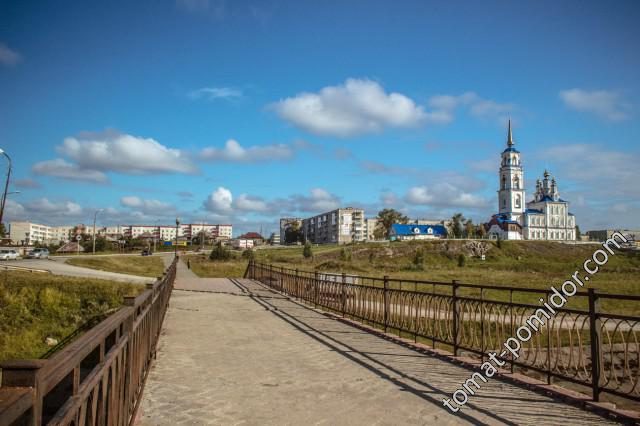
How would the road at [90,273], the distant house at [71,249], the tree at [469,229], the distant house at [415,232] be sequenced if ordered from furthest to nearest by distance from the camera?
1. the distant house at [415,232]
2. the tree at [469,229]
3. the distant house at [71,249]
4. the road at [90,273]

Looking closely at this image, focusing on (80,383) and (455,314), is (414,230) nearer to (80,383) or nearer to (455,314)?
(455,314)

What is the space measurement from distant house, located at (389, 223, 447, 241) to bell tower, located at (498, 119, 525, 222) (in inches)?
616

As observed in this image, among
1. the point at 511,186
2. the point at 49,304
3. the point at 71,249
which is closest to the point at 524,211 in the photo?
the point at 511,186

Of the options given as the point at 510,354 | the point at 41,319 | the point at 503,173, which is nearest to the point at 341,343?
the point at 510,354

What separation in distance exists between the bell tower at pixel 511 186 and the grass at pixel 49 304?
102298 millimetres

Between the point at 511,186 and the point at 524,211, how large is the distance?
6.65 m

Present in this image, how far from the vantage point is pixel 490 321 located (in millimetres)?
10797

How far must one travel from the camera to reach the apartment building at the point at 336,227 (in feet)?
459

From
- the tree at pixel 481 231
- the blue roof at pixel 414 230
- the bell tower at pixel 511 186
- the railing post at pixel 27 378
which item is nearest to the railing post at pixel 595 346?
the railing post at pixel 27 378

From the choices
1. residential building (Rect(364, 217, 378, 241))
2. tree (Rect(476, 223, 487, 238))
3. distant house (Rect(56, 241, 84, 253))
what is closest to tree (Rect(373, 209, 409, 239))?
tree (Rect(476, 223, 487, 238))

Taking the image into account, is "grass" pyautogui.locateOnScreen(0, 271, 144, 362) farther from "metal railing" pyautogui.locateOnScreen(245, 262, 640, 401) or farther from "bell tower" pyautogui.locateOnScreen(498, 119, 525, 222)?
"bell tower" pyautogui.locateOnScreen(498, 119, 525, 222)

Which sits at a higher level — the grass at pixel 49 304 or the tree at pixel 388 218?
the tree at pixel 388 218

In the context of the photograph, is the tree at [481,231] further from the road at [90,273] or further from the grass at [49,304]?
the grass at [49,304]

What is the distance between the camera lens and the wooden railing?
57.1 inches
